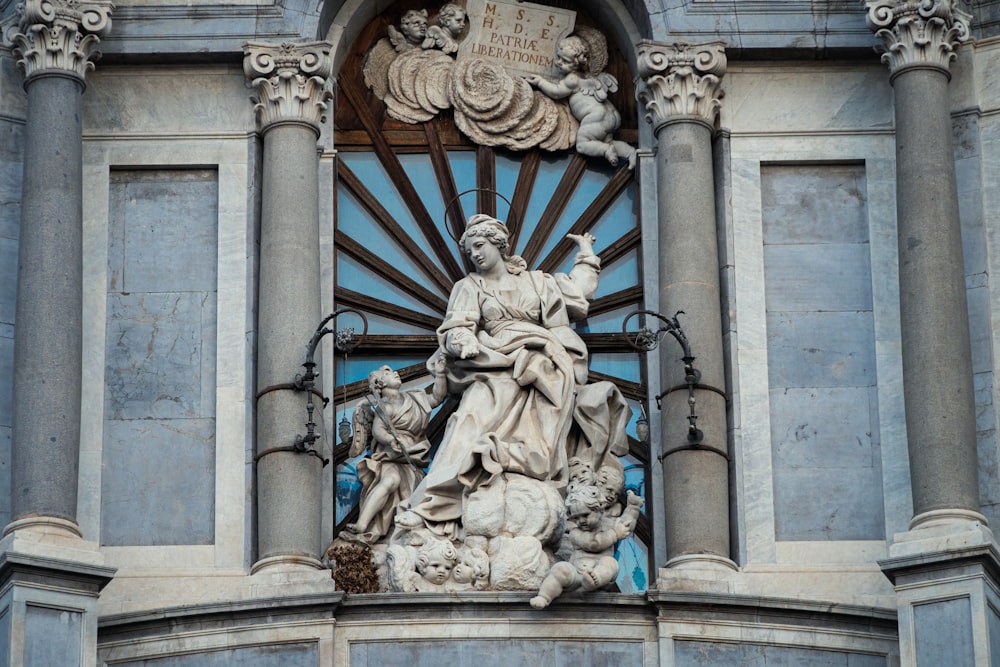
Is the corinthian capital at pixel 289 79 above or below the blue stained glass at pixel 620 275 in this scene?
above

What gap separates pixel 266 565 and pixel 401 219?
338cm

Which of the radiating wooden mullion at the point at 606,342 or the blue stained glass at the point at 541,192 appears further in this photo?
the blue stained glass at the point at 541,192

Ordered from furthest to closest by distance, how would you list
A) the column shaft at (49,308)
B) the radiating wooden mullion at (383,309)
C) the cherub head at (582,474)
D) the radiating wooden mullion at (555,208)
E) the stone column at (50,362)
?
the radiating wooden mullion at (555,208)
the radiating wooden mullion at (383,309)
the cherub head at (582,474)
the column shaft at (49,308)
the stone column at (50,362)

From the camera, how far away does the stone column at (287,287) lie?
22766mm

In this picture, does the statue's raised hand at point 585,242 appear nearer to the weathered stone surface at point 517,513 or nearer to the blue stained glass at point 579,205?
the blue stained glass at point 579,205

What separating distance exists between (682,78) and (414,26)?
2300 millimetres

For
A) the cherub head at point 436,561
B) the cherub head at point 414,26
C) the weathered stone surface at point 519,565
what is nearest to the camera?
the weathered stone surface at point 519,565

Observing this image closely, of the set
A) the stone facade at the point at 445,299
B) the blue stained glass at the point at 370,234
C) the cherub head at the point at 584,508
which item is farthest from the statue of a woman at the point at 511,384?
the blue stained glass at the point at 370,234

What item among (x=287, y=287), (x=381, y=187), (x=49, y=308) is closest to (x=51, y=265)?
(x=49, y=308)

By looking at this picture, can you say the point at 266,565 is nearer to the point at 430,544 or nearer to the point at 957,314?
the point at 430,544

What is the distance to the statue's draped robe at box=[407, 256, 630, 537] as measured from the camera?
22.5 metres

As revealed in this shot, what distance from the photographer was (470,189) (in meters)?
24.6

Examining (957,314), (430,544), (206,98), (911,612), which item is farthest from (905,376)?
(206,98)

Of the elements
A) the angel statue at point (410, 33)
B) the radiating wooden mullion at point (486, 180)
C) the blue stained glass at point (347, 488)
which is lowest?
the blue stained glass at point (347, 488)
